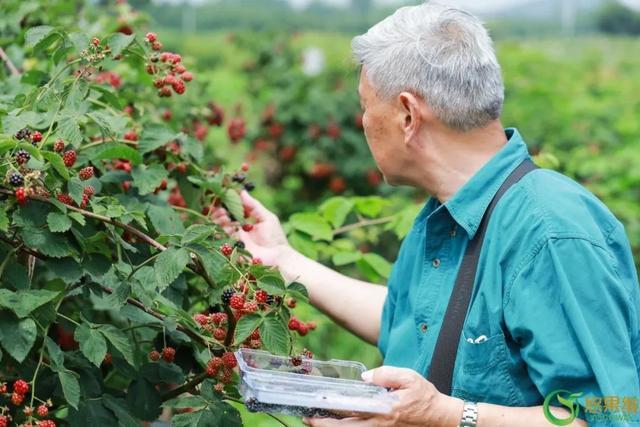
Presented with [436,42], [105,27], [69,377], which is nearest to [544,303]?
[436,42]

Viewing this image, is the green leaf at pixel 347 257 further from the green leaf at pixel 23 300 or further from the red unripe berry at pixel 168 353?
the green leaf at pixel 23 300

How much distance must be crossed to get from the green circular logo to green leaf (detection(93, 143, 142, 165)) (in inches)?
44.9

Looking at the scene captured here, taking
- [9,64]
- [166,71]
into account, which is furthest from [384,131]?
[9,64]

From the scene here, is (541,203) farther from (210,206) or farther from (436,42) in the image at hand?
(210,206)

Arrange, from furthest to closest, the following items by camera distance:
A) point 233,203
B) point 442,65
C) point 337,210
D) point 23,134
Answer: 1. point 337,210
2. point 233,203
3. point 442,65
4. point 23,134

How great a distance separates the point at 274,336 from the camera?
6.62 feet

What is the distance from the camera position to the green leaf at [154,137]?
8.48 feet

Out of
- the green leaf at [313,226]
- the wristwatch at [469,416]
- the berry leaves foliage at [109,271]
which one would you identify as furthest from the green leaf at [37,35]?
the wristwatch at [469,416]

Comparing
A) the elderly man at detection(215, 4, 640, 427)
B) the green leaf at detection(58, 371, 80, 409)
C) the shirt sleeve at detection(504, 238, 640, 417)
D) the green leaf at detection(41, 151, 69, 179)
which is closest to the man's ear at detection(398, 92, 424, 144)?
the elderly man at detection(215, 4, 640, 427)

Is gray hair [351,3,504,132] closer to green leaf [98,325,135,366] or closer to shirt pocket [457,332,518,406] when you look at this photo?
shirt pocket [457,332,518,406]

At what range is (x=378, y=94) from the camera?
2.50 metres

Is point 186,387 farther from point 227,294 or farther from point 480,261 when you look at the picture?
point 480,261

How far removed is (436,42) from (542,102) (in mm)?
6855

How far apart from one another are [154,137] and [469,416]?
3.58 feet
